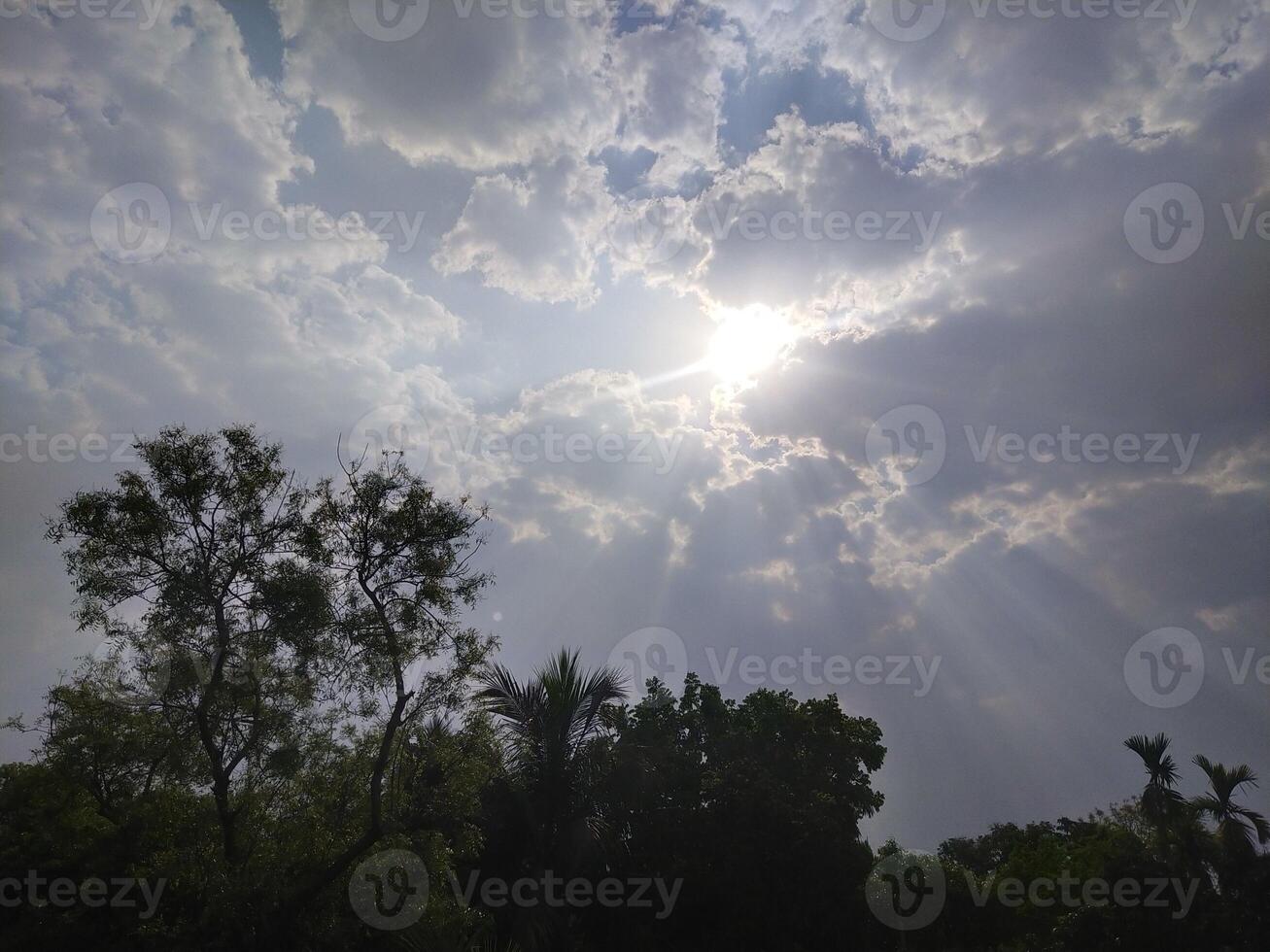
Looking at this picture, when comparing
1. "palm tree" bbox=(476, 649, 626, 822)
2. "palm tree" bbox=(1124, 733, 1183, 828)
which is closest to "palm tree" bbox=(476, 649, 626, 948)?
"palm tree" bbox=(476, 649, 626, 822)

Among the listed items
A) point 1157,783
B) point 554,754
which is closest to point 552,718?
point 554,754

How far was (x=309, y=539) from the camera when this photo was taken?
13688 millimetres

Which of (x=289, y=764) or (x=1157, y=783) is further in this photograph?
(x=1157, y=783)

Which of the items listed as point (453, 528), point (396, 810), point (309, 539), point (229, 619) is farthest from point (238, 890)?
point (453, 528)

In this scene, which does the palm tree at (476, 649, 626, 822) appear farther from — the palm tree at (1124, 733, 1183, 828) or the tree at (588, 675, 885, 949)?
the palm tree at (1124, 733, 1183, 828)

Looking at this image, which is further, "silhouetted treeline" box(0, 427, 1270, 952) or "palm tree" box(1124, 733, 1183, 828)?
"palm tree" box(1124, 733, 1183, 828)

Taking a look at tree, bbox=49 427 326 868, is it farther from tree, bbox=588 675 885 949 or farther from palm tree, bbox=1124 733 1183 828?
palm tree, bbox=1124 733 1183 828

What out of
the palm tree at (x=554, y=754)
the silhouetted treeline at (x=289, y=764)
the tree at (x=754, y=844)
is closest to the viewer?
the silhouetted treeline at (x=289, y=764)

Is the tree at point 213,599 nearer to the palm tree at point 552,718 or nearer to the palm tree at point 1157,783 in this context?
the palm tree at point 552,718

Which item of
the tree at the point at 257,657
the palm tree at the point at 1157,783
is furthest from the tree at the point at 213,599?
the palm tree at the point at 1157,783

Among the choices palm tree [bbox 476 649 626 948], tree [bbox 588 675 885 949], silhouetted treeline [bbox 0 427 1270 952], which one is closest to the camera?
silhouetted treeline [bbox 0 427 1270 952]

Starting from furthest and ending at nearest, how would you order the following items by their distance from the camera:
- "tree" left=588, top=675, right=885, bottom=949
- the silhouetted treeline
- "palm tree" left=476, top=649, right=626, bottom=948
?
1. "tree" left=588, top=675, right=885, bottom=949
2. "palm tree" left=476, top=649, right=626, bottom=948
3. the silhouetted treeline

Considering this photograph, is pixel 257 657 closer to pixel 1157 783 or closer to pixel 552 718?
pixel 552 718

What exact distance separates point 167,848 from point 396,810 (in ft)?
12.8
